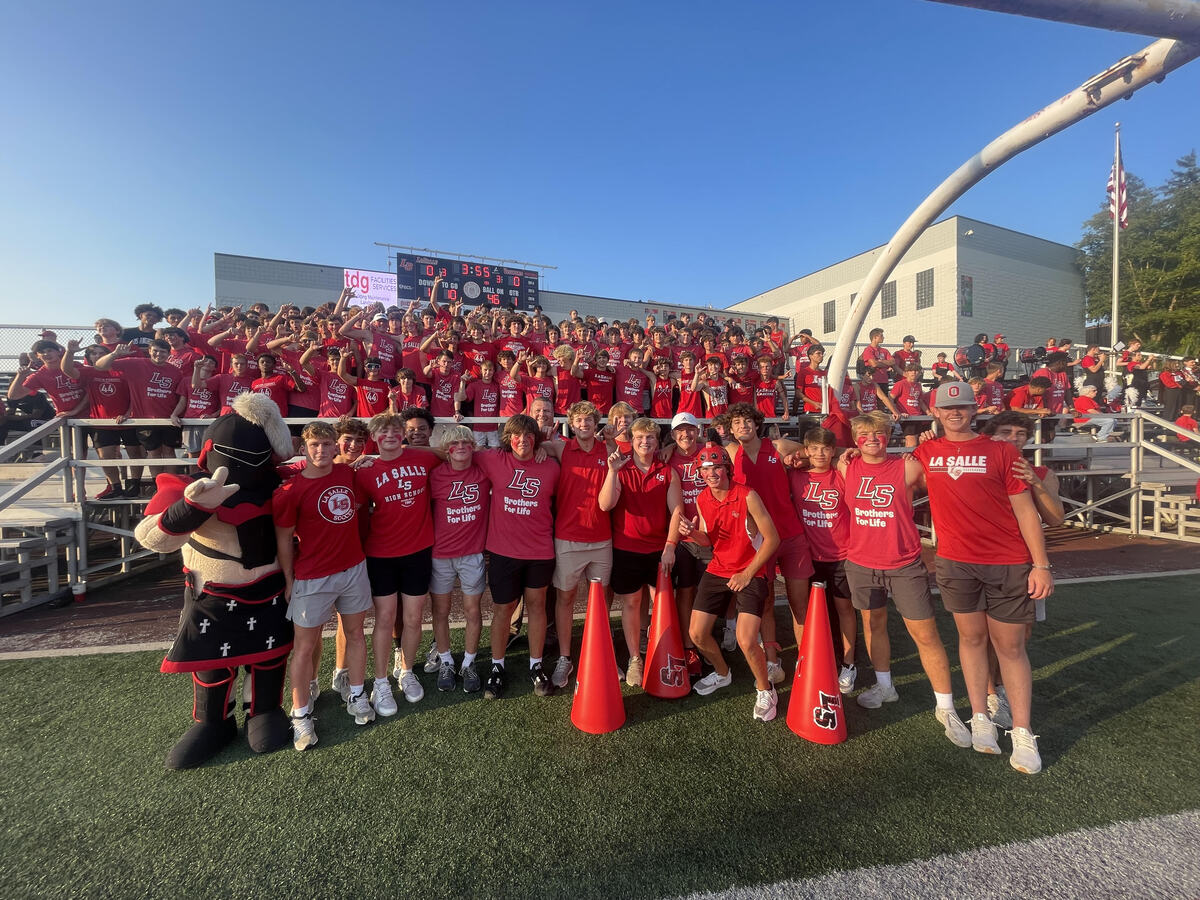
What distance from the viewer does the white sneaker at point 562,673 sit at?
3.88 meters

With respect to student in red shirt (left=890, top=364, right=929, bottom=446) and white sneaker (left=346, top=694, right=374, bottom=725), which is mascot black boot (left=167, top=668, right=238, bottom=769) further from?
student in red shirt (left=890, top=364, right=929, bottom=446)

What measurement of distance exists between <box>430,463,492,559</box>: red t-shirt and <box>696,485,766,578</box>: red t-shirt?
5.74 ft

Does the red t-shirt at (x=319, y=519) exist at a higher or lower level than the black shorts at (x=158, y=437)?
lower

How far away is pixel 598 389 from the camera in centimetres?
822

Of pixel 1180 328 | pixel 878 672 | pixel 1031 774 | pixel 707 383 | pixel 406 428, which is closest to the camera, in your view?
pixel 1031 774

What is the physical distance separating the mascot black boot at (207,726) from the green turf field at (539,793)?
0.33 feet

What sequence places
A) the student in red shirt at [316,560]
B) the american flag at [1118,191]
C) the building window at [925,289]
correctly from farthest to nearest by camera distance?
1. the building window at [925,289]
2. the american flag at [1118,191]
3. the student in red shirt at [316,560]

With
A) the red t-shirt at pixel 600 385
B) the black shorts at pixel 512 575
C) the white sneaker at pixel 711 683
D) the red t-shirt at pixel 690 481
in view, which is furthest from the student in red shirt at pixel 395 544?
the red t-shirt at pixel 600 385

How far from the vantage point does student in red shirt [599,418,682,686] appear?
3.89 meters

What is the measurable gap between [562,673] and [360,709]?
1.44 m

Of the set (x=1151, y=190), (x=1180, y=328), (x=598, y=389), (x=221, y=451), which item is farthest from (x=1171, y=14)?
(x=1151, y=190)

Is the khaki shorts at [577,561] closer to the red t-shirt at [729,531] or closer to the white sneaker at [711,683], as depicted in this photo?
the red t-shirt at [729,531]

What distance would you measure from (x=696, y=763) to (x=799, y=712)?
2.67 feet

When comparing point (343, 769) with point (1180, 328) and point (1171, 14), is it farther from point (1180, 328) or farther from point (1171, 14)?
point (1180, 328)
